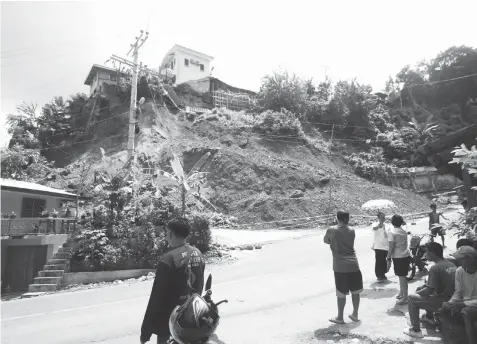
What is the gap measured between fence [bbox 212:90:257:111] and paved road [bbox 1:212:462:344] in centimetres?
3184

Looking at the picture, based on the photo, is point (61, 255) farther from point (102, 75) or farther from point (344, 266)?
point (102, 75)

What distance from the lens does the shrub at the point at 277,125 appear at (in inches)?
1451

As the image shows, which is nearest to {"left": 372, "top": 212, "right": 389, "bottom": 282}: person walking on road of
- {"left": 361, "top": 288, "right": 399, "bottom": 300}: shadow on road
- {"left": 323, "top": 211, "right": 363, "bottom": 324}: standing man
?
{"left": 361, "top": 288, "right": 399, "bottom": 300}: shadow on road

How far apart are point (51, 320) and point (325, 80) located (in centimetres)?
4614

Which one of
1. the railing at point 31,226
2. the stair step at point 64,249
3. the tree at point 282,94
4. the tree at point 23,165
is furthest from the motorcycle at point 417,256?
the tree at point 282,94

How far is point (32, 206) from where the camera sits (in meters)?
18.6

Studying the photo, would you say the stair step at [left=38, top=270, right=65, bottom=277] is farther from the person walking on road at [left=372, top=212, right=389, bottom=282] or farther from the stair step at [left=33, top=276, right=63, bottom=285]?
the person walking on road at [left=372, top=212, right=389, bottom=282]

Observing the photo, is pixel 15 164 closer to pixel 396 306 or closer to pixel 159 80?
pixel 159 80

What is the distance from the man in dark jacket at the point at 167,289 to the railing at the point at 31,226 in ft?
46.9

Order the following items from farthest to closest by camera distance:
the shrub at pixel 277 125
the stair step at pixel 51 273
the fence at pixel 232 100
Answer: the fence at pixel 232 100, the shrub at pixel 277 125, the stair step at pixel 51 273

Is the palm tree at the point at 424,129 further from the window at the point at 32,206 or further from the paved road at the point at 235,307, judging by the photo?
the window at the point at 32,206

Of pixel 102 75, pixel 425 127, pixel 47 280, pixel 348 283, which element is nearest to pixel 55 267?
pixel 47 280

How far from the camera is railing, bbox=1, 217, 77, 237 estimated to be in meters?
14.3

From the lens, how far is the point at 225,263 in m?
13.9
